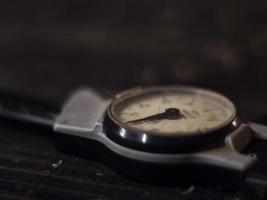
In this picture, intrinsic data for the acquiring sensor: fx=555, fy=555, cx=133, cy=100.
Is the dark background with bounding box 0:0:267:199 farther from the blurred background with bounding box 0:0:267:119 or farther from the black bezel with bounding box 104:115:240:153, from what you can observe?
the black bezel with bounding box 104:115:240:153

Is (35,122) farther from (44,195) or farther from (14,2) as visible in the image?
(14,2)

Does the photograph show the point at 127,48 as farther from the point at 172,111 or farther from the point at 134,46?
the point at 172,111

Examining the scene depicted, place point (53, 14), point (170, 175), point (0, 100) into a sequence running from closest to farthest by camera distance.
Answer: point (170, 175) < point (0, 100) < point (53, 14)

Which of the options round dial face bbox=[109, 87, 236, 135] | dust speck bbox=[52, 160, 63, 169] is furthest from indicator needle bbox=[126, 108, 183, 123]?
dust speck bbox=[52, 160, 63, 169]

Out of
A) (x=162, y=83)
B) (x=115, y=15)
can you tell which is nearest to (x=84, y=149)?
(x=162, y=83)

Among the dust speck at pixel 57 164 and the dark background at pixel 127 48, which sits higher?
the dark background at pixel 127 48

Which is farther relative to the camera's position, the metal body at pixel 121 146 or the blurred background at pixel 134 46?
the blurred background at pixel 134 46

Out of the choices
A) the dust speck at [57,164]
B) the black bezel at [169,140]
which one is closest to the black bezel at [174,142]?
the black bezel at [169,140]

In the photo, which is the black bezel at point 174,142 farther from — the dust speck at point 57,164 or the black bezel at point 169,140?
the dust speck at point 57,164
